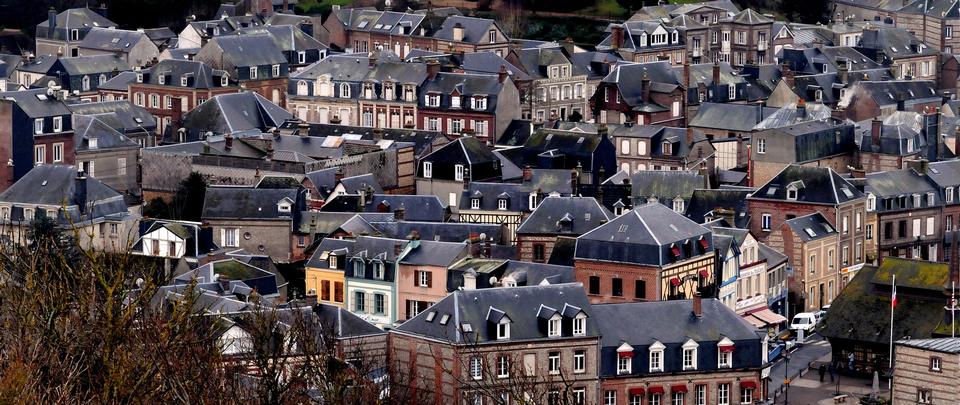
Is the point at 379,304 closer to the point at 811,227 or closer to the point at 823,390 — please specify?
the point at 823,390

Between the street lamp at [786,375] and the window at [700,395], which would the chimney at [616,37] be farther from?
the window at [700,395]

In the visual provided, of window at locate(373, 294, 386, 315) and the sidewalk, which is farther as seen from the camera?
window at locate(373, 294, 386, 315)

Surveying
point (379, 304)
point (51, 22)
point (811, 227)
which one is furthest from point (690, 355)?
point (51, 22)

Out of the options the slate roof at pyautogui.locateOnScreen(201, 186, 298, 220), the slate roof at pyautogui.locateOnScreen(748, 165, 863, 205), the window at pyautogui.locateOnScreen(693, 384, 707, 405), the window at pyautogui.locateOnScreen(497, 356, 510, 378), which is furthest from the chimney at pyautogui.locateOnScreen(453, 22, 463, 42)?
the window at pyautogui.locateOnScreen(497, 356, 510, 378)

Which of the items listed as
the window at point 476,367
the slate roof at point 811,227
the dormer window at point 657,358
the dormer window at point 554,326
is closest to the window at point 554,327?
the dormer window at point 554,326

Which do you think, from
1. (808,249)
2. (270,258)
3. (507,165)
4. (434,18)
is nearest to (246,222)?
(270,258)

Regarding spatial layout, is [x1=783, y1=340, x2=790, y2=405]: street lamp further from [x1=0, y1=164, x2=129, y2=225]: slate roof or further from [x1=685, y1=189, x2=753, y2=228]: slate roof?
[x1=0, y1=164, x2=129, y2=225]: slate roof
